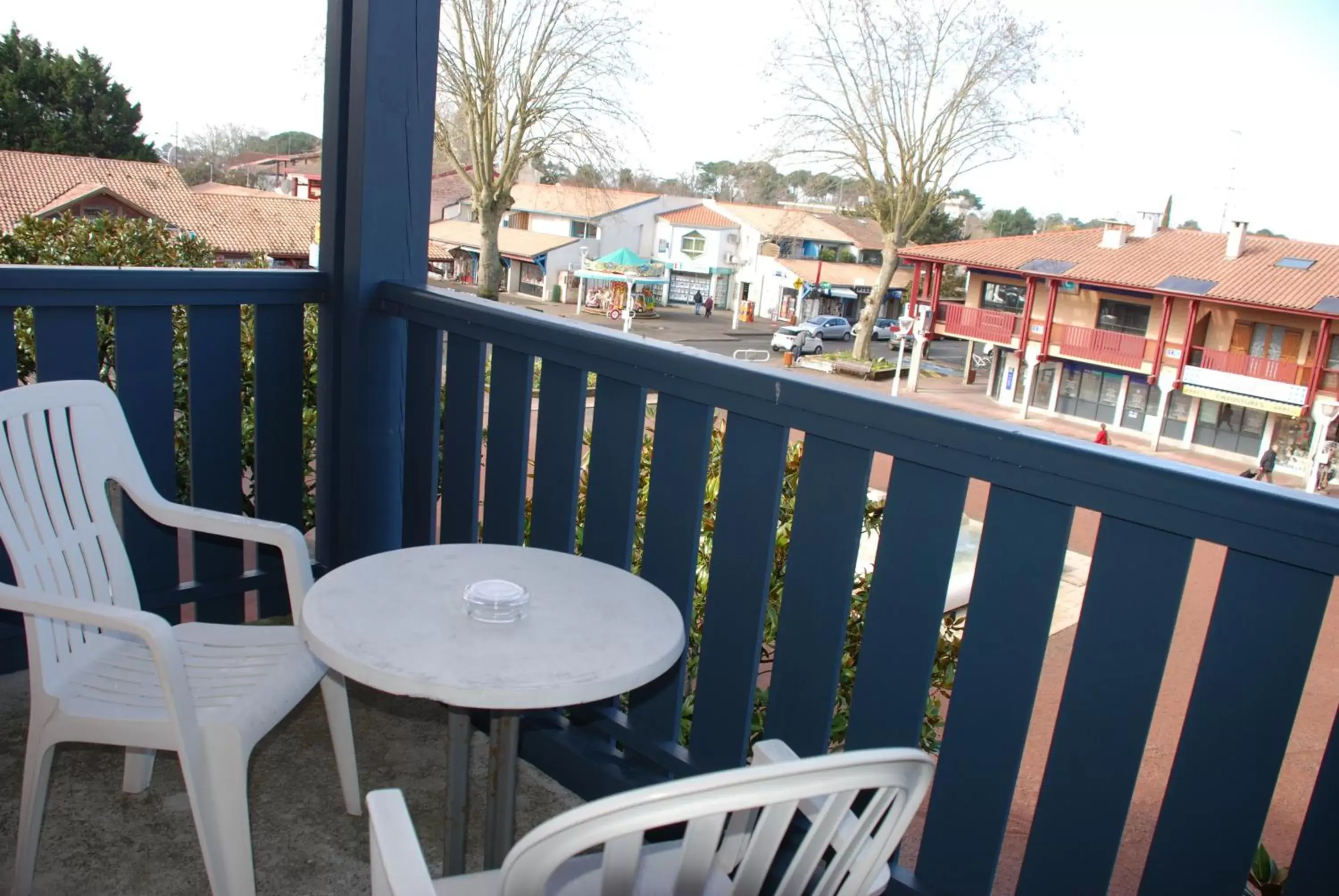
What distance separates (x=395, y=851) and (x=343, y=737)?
103 cm

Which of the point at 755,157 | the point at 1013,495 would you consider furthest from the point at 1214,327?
the point at 1013,495

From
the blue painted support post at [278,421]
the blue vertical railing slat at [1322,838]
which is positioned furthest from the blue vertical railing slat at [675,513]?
the blue painted support post at [278,421]

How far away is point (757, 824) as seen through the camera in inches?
31.6

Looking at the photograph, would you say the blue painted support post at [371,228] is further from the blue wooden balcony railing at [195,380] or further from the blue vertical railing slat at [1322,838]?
the blue vertical railing slat at [1322,838]

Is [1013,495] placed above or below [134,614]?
above

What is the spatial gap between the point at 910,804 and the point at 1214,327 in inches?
141

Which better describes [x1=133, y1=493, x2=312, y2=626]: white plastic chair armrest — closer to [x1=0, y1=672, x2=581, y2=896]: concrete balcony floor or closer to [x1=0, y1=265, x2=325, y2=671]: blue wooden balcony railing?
[x1=0, y1=672, x2=581, y2=896]: concrete balcony floor

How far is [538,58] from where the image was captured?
3707 mm

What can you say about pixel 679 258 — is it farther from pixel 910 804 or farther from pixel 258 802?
pixel 910 804

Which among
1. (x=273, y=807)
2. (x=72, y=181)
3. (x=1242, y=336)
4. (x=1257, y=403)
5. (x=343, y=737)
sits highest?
(x=72, y=181)

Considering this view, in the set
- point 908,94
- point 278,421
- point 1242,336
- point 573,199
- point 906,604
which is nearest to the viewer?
point 906,604

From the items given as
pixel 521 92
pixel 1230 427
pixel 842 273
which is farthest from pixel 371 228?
pixel 842 273

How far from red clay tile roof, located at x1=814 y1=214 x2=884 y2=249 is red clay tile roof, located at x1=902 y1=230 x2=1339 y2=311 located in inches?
23.8

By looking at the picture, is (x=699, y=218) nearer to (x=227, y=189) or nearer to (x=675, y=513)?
(x=227, y=189)
